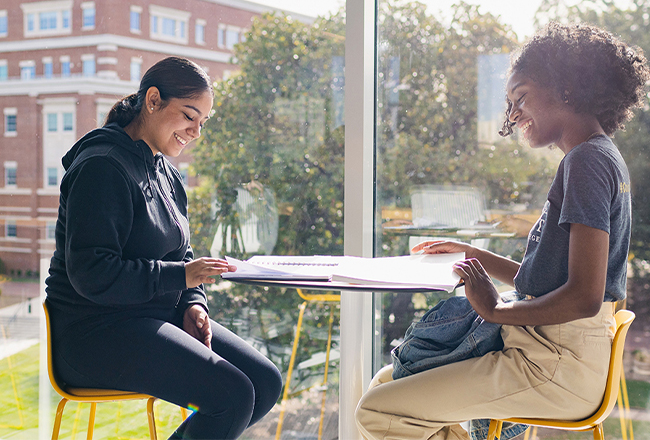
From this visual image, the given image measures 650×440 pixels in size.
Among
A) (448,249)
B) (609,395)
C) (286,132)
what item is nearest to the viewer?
(609,395)

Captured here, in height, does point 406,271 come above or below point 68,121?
below

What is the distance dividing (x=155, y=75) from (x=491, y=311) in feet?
3.66

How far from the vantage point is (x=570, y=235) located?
43.7 inches

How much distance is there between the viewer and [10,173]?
227 cm

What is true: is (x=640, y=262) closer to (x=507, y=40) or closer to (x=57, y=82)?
(x=507, y=40)

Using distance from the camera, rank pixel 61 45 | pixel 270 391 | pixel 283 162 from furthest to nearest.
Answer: pixel 61 45 < pixel 283 162 < pixel 270 391

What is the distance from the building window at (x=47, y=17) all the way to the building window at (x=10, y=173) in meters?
0.58

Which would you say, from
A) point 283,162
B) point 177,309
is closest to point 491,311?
point 177,309

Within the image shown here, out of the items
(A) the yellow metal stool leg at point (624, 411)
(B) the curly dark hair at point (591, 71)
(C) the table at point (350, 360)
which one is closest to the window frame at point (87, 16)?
(C) the table at point (350, 360)

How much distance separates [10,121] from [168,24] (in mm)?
839

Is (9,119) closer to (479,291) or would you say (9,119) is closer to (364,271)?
(364,271)

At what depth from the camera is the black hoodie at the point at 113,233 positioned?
122 centimetres

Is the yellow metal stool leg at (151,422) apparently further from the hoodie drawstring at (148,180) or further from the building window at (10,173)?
the building window at (10,173)

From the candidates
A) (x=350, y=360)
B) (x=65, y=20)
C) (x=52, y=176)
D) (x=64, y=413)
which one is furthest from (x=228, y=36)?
(x=64, y=413)
